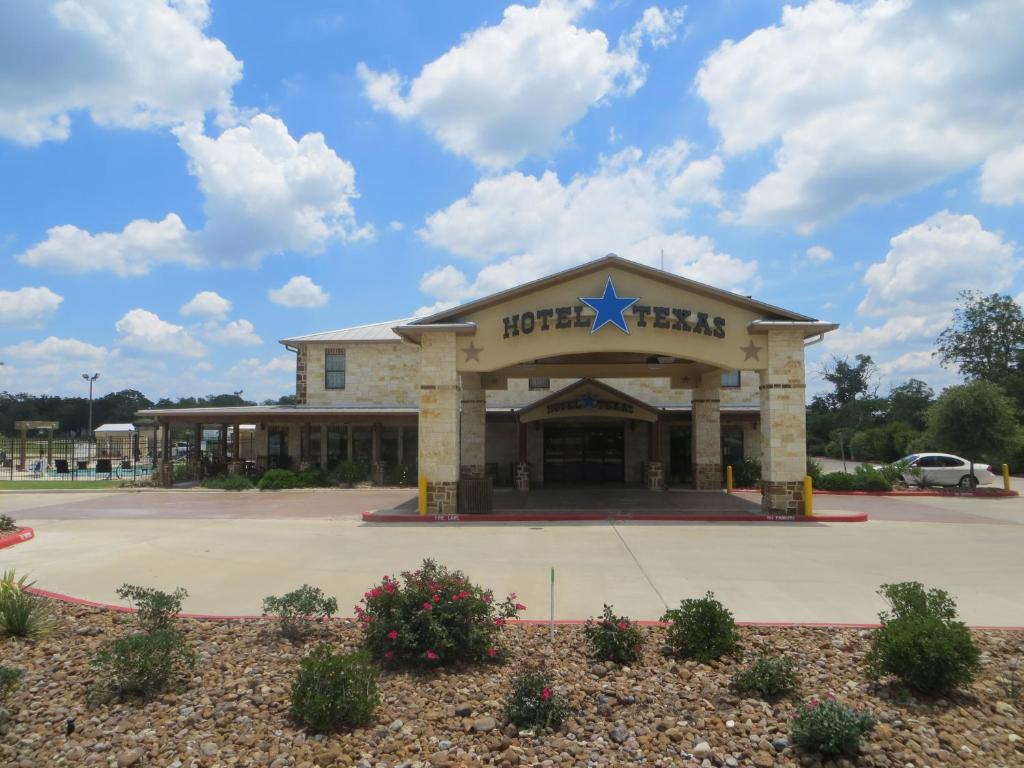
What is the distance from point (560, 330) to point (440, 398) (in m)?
3.91

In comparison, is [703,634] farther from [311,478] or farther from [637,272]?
[311,478]

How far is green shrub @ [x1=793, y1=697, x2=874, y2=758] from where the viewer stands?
4699mm

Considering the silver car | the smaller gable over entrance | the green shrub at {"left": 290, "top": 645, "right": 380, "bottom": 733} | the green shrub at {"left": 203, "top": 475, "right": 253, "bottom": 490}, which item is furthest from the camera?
the green shrub at {"left": 203, "top": 475, "right": 253, "bottom": 490}

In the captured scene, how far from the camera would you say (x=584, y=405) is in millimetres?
25594

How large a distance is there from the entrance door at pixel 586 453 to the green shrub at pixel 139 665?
24399 millimetres

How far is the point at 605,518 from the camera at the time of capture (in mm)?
17906

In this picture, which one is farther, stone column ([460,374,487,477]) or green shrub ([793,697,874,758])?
stone column ([460,374,487,477])

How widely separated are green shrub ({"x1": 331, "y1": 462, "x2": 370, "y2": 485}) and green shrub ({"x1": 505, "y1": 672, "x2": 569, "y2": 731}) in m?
24.3

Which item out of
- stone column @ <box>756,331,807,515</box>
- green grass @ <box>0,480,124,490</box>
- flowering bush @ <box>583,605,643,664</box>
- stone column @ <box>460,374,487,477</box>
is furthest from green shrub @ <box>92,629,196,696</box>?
green grass @ <box>0,480,124,490</box>

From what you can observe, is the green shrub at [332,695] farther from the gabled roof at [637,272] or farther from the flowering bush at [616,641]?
the gabled roof at [637,272]

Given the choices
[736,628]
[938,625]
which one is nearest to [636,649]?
[736,628]

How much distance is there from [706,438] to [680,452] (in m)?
4.72

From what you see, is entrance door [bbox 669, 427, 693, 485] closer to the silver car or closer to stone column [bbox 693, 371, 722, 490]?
stone column [bbox 693, 371, 722, 490]

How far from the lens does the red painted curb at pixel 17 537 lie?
1362 centimetres
